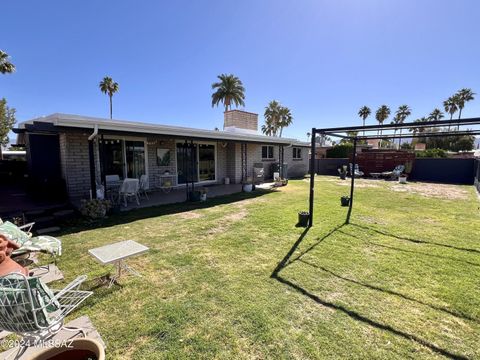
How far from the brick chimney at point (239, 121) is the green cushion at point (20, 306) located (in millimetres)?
12180

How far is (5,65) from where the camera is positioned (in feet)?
49.4

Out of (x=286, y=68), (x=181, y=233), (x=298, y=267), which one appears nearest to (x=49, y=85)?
(x=286, y=68)

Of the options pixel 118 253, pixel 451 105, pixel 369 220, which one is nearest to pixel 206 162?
pixel 369 220

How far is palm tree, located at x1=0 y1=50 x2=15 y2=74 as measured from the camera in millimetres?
14758

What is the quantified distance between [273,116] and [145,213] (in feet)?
111

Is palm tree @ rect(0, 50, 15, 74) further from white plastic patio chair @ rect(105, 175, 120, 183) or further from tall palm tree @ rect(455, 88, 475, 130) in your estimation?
tall palm tree @ rect(455, 88, 475, 130)

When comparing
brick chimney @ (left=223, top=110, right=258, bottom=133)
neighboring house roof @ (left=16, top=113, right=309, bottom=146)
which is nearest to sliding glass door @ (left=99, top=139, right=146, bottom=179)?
neighboring house roof @ (left=16, top=113, right=309, bottom=146)

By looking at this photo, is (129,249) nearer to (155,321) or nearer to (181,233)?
(155,321)

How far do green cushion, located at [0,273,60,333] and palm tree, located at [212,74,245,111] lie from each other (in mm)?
28702

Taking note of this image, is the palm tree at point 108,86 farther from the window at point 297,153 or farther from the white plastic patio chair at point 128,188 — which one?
the white plastic patio chair at point 128,188

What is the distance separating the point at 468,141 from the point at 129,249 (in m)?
43.6

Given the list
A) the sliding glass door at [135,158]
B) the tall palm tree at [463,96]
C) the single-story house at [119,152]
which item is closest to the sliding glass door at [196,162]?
the single-story house at [119,152]

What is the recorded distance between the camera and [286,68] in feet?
36.4

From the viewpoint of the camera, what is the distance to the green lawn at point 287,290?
2.05 metres
